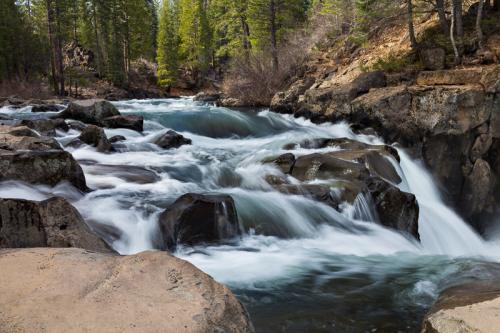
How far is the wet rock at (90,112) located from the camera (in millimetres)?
16406

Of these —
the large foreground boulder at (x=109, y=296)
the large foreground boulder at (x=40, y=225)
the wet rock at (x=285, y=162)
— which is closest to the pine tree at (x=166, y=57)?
the wet rock at (x=285, y=162)

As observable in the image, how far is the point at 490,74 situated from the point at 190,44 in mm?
42506

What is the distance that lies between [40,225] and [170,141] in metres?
8.98

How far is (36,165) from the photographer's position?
8.04 metres

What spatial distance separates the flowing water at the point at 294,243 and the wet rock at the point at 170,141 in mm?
322

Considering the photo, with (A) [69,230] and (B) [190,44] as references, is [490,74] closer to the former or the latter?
(A) [69,230]

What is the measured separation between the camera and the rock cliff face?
12.7m

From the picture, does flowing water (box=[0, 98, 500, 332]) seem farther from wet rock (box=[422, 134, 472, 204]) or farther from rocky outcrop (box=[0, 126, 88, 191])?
wet rock (box=[422, 134, 472, 204])

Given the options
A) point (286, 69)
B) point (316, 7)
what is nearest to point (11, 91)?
point (286, 69)

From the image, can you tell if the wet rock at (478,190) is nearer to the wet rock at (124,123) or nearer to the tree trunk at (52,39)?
the wet rock at (124,123)

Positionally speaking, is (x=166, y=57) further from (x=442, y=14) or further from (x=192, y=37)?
(x=442, y=14)

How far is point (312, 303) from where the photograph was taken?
5.96m

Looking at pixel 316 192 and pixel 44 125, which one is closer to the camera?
pixel 316 192

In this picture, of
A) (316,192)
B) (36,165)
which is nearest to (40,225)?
(36,165)
